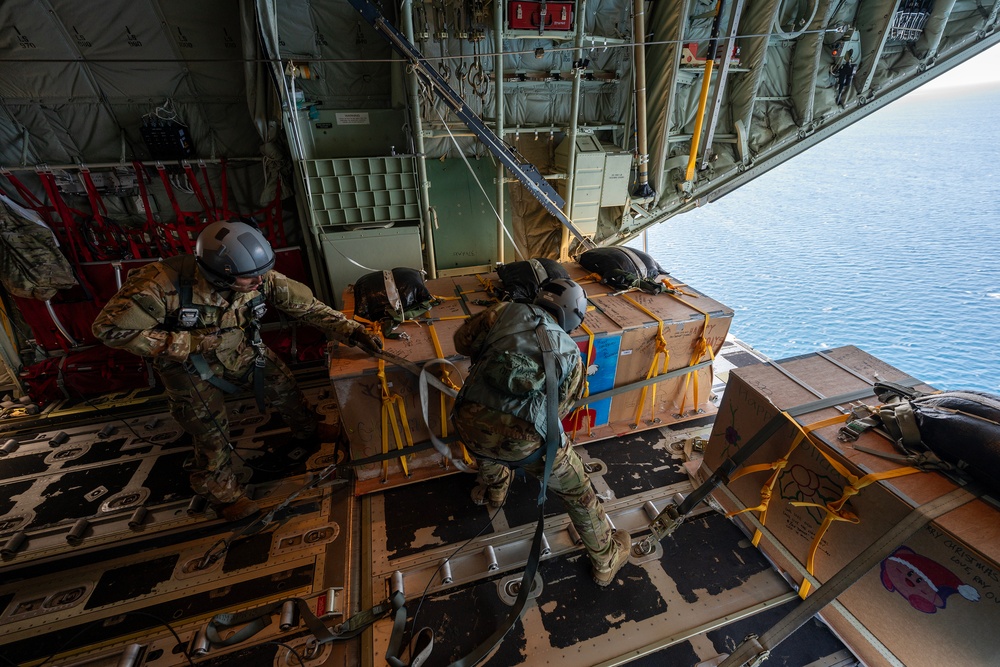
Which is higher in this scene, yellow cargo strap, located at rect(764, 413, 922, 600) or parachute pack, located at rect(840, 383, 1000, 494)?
parachute pack, located at rect(840, 383, 1000, 494)

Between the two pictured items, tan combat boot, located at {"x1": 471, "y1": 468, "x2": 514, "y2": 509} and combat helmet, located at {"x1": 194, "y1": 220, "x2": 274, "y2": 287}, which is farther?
tan combat boot, located at {"x1": 471, "y1": 468, "x2": 514, "y2": 509}

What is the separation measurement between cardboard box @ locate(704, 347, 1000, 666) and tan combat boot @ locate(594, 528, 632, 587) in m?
0.85

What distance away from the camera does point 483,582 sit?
8.63ft

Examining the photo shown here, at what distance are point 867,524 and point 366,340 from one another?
3.15 meters

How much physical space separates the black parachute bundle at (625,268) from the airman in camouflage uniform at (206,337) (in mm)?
2464

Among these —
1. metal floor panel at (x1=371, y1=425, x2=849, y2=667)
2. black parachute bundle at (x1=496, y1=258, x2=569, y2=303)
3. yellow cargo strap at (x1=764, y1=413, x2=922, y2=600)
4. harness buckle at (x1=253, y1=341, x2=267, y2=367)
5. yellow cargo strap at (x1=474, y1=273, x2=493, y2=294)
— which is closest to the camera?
yellow cargo strap at (x1=764, y1=413, x2=922, y2=600)

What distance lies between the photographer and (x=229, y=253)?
2.54 meters

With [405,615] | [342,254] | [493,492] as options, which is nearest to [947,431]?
[493,492]

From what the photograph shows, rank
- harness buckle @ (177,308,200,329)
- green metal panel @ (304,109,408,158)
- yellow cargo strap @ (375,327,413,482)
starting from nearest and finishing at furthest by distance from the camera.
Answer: harness buckle @ (177,308,200,329), yellow cargo strap @ (375,327,413,482), green metal panel @ (304,109,408,158)

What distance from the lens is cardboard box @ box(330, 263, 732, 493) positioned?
2.96 m

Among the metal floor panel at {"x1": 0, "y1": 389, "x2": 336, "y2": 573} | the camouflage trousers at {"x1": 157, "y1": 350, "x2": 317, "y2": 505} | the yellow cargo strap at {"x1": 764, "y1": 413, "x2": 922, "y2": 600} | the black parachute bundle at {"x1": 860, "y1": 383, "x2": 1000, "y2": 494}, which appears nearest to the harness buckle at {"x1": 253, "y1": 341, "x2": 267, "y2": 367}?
the camouflage trousers at {"x1": 157, "y1": 350, "x2": 317, "y2": 505}

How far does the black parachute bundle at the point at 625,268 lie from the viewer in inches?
154

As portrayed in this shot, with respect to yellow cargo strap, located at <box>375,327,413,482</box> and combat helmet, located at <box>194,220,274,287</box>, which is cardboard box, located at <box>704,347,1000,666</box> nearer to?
yellow cargo strap, located at <box>375,327,413,482</box>

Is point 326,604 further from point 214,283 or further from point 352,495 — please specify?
point 214,283
